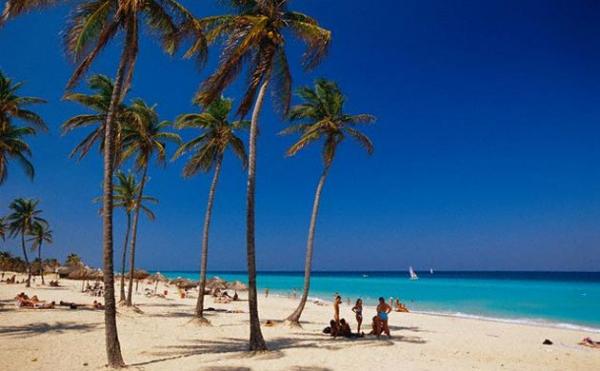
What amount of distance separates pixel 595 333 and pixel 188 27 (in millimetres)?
24587

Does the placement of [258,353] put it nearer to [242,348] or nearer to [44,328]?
[242,348]

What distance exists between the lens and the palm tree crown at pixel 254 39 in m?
11.8

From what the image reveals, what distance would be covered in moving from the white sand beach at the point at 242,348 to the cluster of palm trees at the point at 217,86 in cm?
143

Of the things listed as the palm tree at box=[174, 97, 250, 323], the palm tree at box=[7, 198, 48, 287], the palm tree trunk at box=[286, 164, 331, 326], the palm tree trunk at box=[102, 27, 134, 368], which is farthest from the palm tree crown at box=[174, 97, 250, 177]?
the palm tree at box=[7, 198, 48, 287]

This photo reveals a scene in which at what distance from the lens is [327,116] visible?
18.2m

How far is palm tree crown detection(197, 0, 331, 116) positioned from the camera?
11797mm

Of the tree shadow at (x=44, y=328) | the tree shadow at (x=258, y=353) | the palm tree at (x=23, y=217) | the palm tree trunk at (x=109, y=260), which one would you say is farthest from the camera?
the palm tree at (x=23, y=217)

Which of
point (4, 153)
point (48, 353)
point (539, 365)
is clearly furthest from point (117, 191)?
point (539, 365)

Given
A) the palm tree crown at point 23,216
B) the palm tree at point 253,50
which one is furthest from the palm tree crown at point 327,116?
the palm tree crown at point 23,216

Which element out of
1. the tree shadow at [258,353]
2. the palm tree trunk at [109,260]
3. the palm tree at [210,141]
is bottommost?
the tree shadow at [258,353]

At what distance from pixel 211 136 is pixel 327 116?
5590 millimetres

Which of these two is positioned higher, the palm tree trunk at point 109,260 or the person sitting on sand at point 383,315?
the palm tree trunk at point 109,260

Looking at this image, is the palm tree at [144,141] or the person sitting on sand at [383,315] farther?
the palm tree at [144,141]

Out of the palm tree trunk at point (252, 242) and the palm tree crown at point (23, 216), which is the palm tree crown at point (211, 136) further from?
the palm tree crown at point (23, 216)
